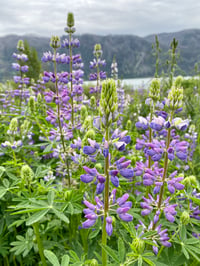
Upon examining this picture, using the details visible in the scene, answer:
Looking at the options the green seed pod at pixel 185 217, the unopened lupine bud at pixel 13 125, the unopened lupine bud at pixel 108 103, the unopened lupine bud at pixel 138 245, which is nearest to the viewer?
the unopened lupine bud at pixel 108 103

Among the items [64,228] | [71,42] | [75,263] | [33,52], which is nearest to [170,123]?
[75,263]

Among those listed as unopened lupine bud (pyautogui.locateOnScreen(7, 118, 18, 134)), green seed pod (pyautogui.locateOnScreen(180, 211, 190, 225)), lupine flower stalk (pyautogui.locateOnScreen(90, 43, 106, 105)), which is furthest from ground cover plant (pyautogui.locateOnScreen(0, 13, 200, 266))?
lupine flower stalk (pyautogui.locateOnScreen(90, 43, 106, 105))

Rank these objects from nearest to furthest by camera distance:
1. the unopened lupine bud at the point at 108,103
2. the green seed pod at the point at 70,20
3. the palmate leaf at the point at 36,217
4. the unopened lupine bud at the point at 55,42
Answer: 1. the unopened lupine bud at the point at 108,103
2. the palmate leaf at the point at 36,217
3. the unopened lupine bud at the point at 55,42
4. the green seed pod at the point at 70,20

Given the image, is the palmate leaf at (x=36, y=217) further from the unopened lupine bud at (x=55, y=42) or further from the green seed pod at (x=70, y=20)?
the green seed pod at (x=70, y=20)

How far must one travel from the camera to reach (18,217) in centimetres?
246

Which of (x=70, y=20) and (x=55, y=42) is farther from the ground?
(x=70, y=20)

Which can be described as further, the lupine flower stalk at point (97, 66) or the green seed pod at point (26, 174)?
the lupine flower stalk at point (97, 66)

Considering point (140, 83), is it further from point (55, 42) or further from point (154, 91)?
point (154, 91)

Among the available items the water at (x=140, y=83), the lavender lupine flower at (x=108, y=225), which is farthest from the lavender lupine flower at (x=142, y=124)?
the water at (x=140, y=83)

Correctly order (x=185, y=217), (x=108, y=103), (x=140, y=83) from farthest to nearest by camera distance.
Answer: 1. (x=140, y=83)
2. (x=185, y=217)
3. (x=108, y=103)

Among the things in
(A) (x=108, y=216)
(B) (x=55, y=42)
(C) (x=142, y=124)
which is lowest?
(A) (x=108, y=216)

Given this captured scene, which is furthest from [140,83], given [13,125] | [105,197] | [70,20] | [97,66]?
[105,197]

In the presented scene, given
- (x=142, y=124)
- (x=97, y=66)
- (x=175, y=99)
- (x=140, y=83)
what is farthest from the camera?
(x=140, y=83)

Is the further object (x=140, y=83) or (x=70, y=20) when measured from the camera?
(x=140, y=83)
